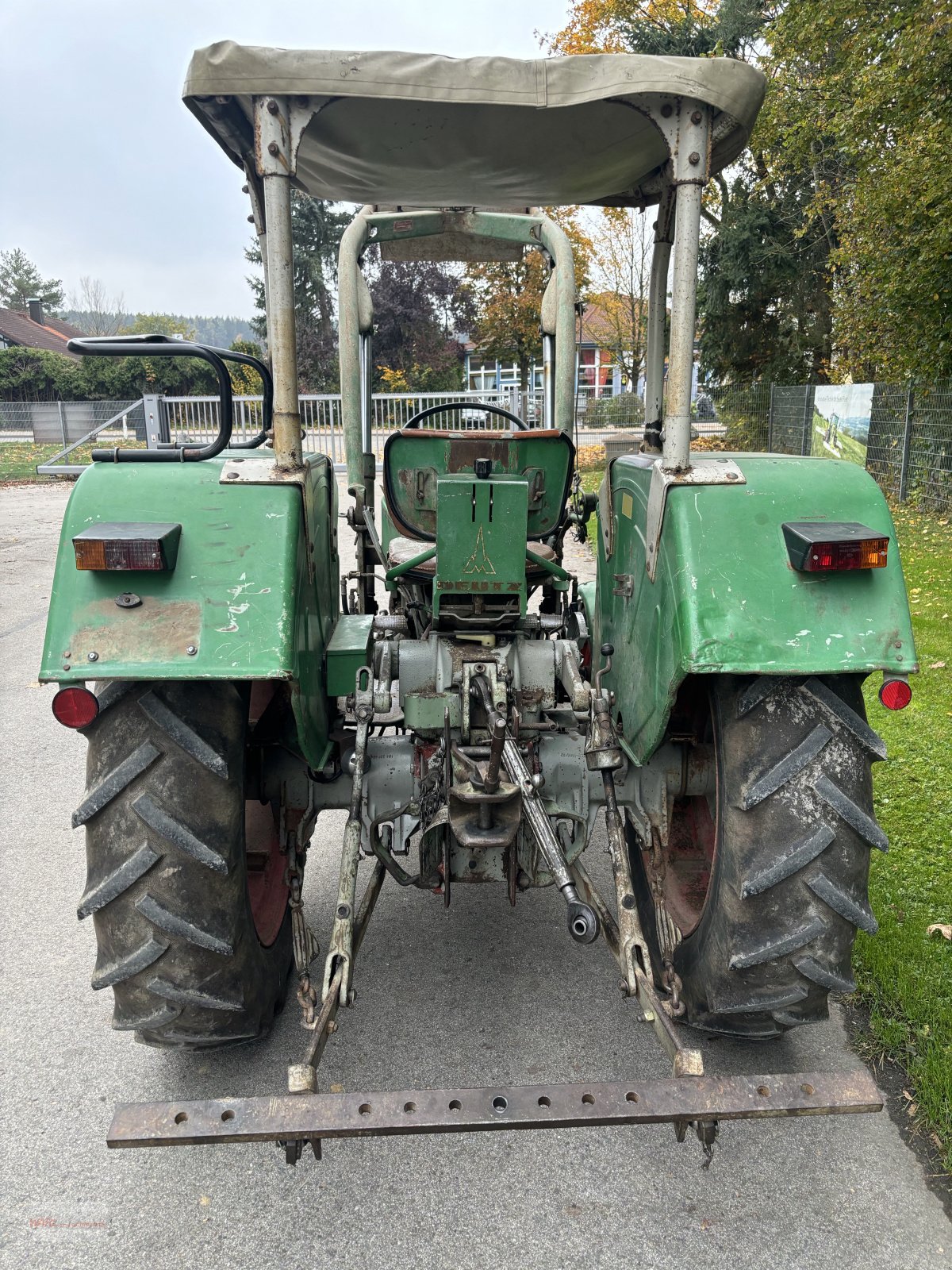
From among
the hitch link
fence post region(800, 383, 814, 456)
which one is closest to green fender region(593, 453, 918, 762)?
the hitch link

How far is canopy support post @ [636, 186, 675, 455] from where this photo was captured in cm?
324

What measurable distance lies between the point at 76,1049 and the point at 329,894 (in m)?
1.14

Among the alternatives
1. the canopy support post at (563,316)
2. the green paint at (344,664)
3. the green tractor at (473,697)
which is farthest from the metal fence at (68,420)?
the green tractor at (473,697)

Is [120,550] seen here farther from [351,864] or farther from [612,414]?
[612,414]

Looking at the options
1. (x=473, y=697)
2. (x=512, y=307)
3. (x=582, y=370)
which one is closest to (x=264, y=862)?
(x=473, y=697)

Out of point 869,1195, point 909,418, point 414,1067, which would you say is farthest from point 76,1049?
point 909,418

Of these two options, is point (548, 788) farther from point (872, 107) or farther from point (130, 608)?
point (872, 107)

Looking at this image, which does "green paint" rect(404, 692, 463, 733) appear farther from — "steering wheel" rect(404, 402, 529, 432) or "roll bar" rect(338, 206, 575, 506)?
"steering wheel" rect(404, 402, 529, 432)

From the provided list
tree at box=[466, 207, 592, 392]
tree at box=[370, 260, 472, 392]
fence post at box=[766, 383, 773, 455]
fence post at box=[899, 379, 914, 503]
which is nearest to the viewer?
fence post at box=[899, 379, 914, 503]

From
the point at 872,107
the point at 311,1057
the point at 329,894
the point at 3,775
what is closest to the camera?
the point at 311,1057

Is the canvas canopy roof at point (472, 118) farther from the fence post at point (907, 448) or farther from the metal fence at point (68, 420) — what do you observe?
the metal fence at point (68, 420)

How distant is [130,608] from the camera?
7.36ft

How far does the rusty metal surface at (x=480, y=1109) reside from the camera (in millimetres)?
1725

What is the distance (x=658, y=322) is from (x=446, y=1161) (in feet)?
9.75
